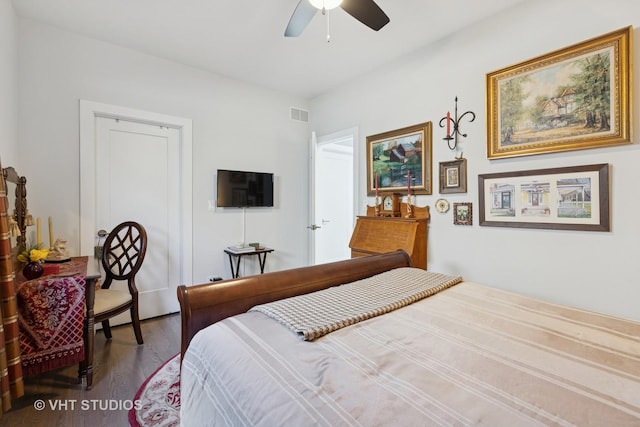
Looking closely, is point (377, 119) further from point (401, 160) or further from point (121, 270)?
Answer: point (121, 270)

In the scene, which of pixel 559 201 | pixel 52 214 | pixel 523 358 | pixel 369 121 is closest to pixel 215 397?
pixel 523 358

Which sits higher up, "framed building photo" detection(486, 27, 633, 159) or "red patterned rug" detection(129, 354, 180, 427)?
"framed building photo" detection(486, 27, 633, 159)

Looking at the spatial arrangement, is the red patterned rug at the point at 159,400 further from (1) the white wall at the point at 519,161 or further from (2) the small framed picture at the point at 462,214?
(2) the small framed picture at the point at 462,214

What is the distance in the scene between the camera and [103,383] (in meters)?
1.97

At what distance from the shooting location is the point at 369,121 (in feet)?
11.2

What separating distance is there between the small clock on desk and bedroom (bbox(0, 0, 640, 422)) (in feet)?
0.80

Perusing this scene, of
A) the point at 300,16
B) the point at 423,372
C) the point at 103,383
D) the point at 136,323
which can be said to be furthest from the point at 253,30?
the point at 103,383

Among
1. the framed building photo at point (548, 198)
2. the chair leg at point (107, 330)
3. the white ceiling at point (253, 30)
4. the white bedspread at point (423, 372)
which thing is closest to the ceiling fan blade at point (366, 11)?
the white ceiling at point (253, 30)

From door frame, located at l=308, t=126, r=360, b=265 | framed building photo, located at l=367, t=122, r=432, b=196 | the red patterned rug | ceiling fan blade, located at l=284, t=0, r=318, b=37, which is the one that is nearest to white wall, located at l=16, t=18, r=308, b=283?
door frame, located at l=308, t=126, r=360, b=265

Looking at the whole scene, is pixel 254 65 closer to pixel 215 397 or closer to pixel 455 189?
pixel 455 189

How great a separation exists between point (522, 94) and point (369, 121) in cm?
152

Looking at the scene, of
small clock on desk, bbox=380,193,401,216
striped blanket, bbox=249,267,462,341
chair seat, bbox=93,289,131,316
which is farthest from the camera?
small clock on desk, bbox=380,193,401,216

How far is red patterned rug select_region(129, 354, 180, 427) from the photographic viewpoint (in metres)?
1.64

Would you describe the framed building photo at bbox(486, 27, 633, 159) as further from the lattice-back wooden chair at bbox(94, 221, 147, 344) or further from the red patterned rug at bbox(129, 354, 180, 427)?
the lattice-back wooden chair at bbox(94, 221, 147, 344)
